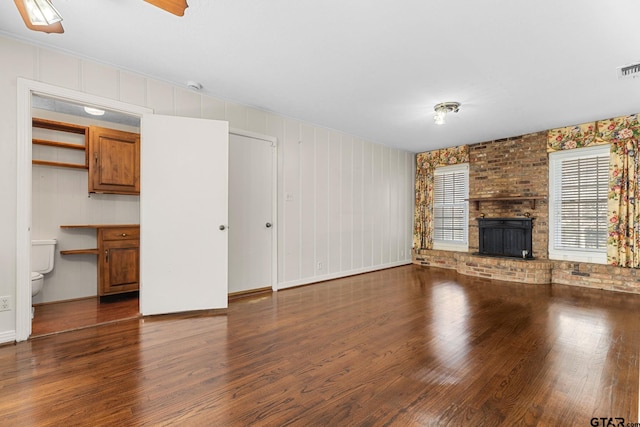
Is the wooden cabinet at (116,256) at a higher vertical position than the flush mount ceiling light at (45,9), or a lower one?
lower

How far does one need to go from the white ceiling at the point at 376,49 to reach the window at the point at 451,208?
222 centimetres

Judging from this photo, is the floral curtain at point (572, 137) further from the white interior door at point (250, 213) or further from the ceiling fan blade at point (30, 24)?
the ceiling fan blade at point (30, 24)

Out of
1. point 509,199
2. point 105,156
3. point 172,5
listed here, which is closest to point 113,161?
point 105,156

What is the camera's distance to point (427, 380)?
1.90 metres

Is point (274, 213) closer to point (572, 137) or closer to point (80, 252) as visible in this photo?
point (80, 252)

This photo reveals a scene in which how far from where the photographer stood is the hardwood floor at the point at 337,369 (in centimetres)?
158

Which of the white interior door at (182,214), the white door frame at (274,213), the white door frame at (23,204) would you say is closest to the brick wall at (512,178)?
the white door frame at (274,213)

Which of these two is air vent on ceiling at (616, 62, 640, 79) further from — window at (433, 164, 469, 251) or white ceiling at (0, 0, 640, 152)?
window at (433, 164, 469, 251)

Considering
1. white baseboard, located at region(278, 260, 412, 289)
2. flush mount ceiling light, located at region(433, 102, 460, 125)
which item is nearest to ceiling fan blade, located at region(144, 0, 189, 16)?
flush mount ceiling light, located at region(433, 102, 460, 125)

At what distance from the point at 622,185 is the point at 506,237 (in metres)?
1.65

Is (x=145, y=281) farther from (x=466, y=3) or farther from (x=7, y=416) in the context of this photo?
(x=466, y=3)

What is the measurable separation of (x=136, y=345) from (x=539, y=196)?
5768mm

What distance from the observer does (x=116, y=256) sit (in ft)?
12.2

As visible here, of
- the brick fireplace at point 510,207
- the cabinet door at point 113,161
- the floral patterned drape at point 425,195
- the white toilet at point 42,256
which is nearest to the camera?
the white toilet at point 42,256
